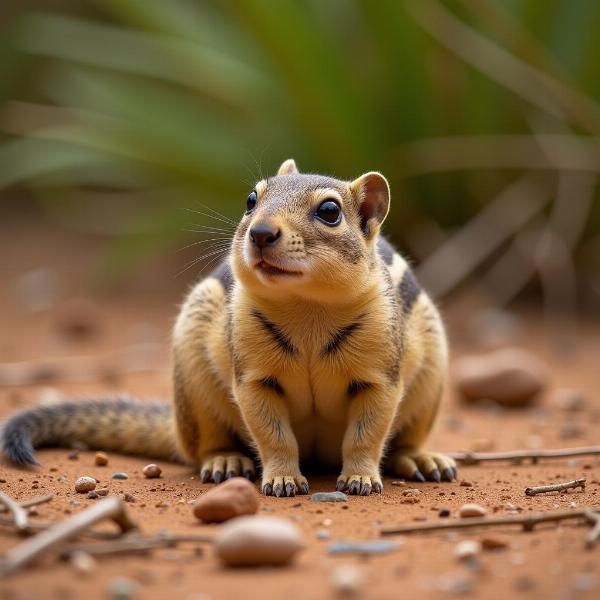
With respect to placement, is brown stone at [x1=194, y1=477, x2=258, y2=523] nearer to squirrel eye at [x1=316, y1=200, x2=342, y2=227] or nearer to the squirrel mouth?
the squirrel mouth

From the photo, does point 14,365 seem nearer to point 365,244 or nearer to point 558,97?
point 365,244

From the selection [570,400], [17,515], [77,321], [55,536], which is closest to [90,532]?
[17,515]

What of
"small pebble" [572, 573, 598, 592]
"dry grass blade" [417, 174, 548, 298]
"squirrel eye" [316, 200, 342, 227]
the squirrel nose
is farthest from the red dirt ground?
"dry grass blade" [417, 174, 548, 298]

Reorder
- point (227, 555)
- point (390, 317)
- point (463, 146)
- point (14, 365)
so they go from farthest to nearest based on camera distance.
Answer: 1. point (463, 146)
2. point (14, 365)
3. point (390, 317)
4. point (227, 555)

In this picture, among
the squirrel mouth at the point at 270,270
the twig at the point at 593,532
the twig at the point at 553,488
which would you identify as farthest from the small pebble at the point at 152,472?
the twig at the point at 593,532

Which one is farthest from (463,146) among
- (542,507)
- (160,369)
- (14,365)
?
(542,507)

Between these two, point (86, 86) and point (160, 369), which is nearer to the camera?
point (160, 369)
